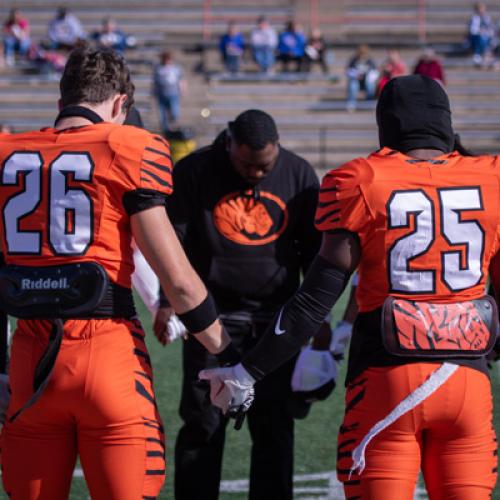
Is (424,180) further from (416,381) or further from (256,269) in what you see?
(256,269)

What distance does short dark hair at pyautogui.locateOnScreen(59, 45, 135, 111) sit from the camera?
3.11 m

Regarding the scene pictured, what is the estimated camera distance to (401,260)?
2.94 meters

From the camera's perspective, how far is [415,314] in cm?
293

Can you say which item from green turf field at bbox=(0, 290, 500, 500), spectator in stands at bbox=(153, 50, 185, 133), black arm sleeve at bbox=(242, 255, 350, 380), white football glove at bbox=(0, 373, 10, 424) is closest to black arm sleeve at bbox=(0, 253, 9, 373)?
white football glove at bbox=(0, 373, 10, 424)

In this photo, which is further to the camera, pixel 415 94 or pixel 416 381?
pixel 415 94

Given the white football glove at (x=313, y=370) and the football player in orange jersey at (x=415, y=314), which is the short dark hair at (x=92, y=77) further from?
the white football glove at (x=313, y=370)

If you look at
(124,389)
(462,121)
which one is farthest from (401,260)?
(462,121)

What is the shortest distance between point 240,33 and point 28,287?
66.1ft

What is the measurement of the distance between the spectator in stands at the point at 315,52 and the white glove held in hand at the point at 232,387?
18.4 m

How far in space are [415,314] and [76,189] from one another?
1.05 metres

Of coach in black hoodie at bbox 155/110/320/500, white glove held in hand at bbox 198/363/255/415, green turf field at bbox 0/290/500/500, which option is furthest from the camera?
green turf field at bbox 0/290/500/500

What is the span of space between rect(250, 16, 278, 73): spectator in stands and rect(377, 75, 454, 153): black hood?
18354 mm

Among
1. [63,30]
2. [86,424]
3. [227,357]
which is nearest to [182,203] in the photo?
[227,357]

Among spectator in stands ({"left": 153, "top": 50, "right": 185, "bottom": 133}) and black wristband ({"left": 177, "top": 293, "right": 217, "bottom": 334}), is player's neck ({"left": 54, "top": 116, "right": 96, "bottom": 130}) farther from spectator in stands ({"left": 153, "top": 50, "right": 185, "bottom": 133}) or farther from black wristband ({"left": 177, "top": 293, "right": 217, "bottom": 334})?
spectator in stands ({"left": 153, "top": 50, "right": 185, "bottom": 133})
